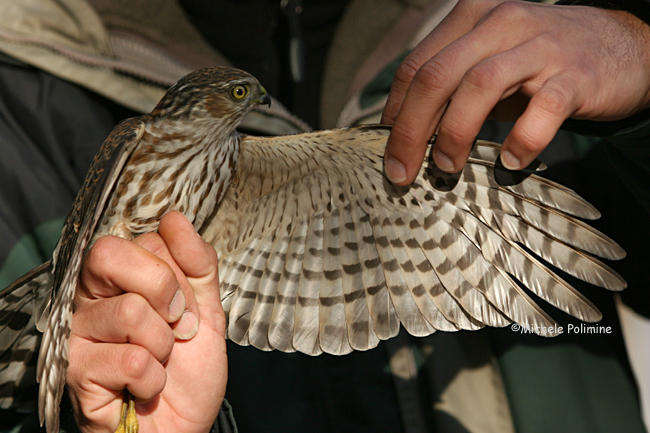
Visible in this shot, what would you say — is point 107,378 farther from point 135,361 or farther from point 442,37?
point 442,37

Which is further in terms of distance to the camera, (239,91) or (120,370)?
(239,91)

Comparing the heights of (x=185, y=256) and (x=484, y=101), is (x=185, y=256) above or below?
below

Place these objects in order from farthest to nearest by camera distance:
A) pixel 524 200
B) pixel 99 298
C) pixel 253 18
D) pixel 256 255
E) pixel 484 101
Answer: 1. pixel 253 18
2. pixel 256 255
3. pixel 524 200
4. pixel 99 298
5. pixel 484 101

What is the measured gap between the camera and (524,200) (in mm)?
1425

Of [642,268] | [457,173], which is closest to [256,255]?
[457,173]

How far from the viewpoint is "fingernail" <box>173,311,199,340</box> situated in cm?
136

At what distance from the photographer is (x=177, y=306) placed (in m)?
1.29

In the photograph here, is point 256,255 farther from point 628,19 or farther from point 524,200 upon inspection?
point 628,19

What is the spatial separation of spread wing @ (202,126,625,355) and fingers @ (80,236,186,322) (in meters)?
0.46

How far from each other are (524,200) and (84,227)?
42.7 inches

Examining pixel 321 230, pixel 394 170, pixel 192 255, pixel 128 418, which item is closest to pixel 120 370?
pixel 128 418

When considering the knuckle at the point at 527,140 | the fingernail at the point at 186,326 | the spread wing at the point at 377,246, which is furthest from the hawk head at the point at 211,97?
the knuckle at the point at 527,140

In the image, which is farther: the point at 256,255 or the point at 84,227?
the point at 256,255

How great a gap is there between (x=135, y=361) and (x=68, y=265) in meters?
0.26
